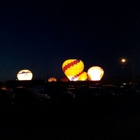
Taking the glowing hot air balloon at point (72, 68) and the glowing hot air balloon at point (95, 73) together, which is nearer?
the glowing hot air balloon at point (72, 68)

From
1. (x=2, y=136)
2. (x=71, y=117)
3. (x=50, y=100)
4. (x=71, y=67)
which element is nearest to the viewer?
(x=2, y=136)

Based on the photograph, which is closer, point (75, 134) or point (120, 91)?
point (75, 134)

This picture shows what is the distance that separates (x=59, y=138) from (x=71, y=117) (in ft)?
13.9

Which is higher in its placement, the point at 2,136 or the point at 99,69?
the point at 99,69

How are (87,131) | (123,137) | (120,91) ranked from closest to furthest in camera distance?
(123,137)
(87,131)
(120,91)

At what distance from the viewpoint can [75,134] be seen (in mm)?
8031

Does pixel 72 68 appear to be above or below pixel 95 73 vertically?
above

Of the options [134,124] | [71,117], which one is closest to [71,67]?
[71,117]

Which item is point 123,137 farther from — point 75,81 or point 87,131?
point 75,81

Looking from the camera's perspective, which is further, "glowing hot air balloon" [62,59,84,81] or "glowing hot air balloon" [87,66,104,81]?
"glowing hot air balloon" [87,66,104,81]

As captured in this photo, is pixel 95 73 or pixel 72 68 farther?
pixel 95 73

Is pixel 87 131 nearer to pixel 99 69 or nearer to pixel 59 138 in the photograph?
pixel 59 138

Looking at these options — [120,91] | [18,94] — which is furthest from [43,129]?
[120,91]

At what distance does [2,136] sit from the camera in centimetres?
784
